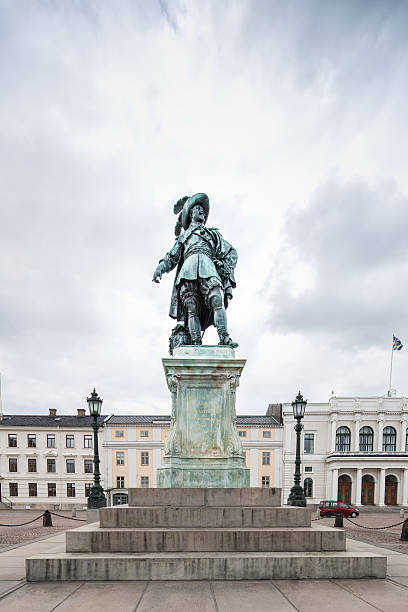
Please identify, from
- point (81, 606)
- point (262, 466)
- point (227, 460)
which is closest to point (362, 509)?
Answer: point (262, 466)

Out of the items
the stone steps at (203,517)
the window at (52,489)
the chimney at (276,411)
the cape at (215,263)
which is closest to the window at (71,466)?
the window at (52,489)

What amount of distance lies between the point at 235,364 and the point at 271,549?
116 inches

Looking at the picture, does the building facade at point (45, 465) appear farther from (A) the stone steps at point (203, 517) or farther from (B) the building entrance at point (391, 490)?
(A) the stone steps at point (203, 517)

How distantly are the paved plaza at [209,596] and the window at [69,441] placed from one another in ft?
150

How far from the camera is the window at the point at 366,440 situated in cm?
4566

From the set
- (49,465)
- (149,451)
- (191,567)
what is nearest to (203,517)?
(191,567)

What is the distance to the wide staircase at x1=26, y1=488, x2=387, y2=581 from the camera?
4598mm

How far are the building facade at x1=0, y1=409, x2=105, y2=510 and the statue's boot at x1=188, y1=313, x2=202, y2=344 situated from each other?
139 ft

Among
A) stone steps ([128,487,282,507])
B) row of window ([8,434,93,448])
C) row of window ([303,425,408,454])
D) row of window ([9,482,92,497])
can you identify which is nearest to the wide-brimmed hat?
stone steps ([128,487,282,507])

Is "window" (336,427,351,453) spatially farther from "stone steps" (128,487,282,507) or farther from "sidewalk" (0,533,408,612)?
"sidewalk" (0,533,408,612)

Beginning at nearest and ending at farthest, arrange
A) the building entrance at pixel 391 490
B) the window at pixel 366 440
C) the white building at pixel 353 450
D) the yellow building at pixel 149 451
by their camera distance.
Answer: the white building at pixel 353 450 → the building entrance at pixel 391 490 → the yellow building at pixel 149 451 → the window at pixel 366 440

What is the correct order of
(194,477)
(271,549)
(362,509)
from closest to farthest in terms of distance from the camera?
(271,549) → (194,477) → (362,509)

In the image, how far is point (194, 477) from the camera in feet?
21.0

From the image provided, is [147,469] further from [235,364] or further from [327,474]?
[235,364]
